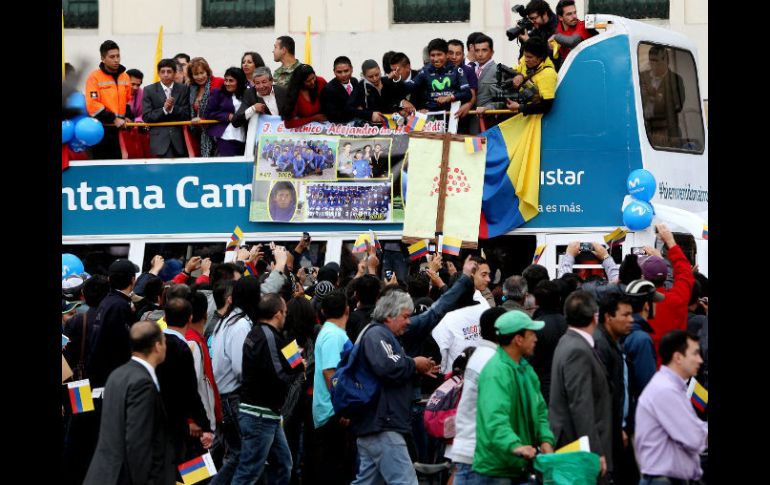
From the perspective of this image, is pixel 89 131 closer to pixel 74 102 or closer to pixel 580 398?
pixel 74 102

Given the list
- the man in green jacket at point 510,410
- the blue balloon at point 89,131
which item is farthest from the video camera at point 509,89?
the man in green jacket at point 510,410

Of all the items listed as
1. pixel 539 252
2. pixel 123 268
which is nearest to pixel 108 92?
pixel 539 252

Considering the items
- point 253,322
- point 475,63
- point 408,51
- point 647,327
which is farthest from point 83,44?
point 647,327

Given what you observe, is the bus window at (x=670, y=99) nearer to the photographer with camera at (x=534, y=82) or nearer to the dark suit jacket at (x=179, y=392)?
the photographer with camera at (x=534, y=82)

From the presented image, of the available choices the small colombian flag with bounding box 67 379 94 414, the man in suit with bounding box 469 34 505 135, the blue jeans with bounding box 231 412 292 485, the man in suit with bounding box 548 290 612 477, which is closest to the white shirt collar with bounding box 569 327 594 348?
the man in suit with bounding box 548 290 612 477

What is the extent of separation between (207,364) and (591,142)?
5.50 metres

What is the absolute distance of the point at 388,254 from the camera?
49.3 ft

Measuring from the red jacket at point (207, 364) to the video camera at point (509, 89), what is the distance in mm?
5170

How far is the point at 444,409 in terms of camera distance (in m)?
9.89

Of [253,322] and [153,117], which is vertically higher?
[153,117]
